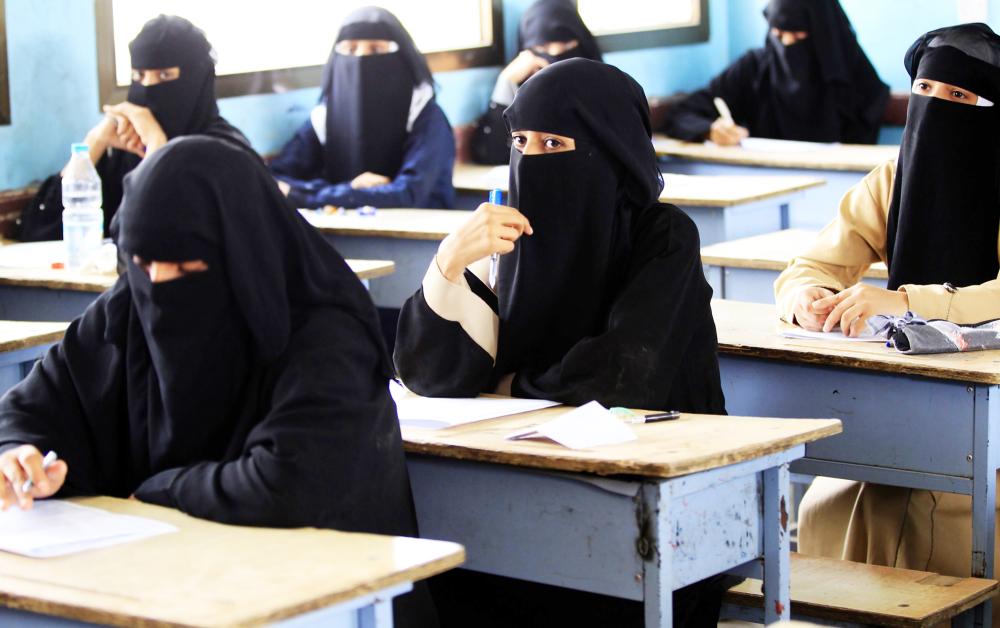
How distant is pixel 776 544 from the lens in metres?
2.44

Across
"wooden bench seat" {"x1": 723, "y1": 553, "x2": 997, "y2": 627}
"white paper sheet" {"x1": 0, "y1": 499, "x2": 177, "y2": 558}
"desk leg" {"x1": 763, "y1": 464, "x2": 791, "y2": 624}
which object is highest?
"white paper sheet" {"x1": 0, "y1": 499, "x2": 177, "y2": 558}

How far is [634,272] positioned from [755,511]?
55 cm

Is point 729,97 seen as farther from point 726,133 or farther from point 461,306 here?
point 461,306

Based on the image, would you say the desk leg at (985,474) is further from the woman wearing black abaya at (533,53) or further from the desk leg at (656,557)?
the woman wearing black abaya at (533,53)

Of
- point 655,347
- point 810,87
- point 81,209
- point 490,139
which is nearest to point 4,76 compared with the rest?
point 81,209

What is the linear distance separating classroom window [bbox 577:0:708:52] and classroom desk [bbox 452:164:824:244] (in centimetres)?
191

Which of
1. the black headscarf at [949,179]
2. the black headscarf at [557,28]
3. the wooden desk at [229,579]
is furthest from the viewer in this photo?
the black headscarf at [557,28]

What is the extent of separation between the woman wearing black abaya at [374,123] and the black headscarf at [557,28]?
3.19 ft

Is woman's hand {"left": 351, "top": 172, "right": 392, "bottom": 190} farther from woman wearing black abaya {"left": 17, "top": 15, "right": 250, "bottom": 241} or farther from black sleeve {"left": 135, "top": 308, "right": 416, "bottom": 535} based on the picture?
black sleeve {"left": 135, "top": 308, "right": 416, "bottom": 535}

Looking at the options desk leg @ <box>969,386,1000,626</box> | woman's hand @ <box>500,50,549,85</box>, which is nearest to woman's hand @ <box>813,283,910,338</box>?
desk leg @ <box>969,386,1000,626</box>

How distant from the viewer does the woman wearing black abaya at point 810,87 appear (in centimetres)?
730

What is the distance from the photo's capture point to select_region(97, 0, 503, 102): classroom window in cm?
516

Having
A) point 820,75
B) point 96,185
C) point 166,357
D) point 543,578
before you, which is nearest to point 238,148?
point 166,357

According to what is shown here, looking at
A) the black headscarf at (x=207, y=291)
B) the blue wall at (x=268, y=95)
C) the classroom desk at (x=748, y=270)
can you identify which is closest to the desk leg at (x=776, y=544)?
the black headscarf at (x=207, y=291)
